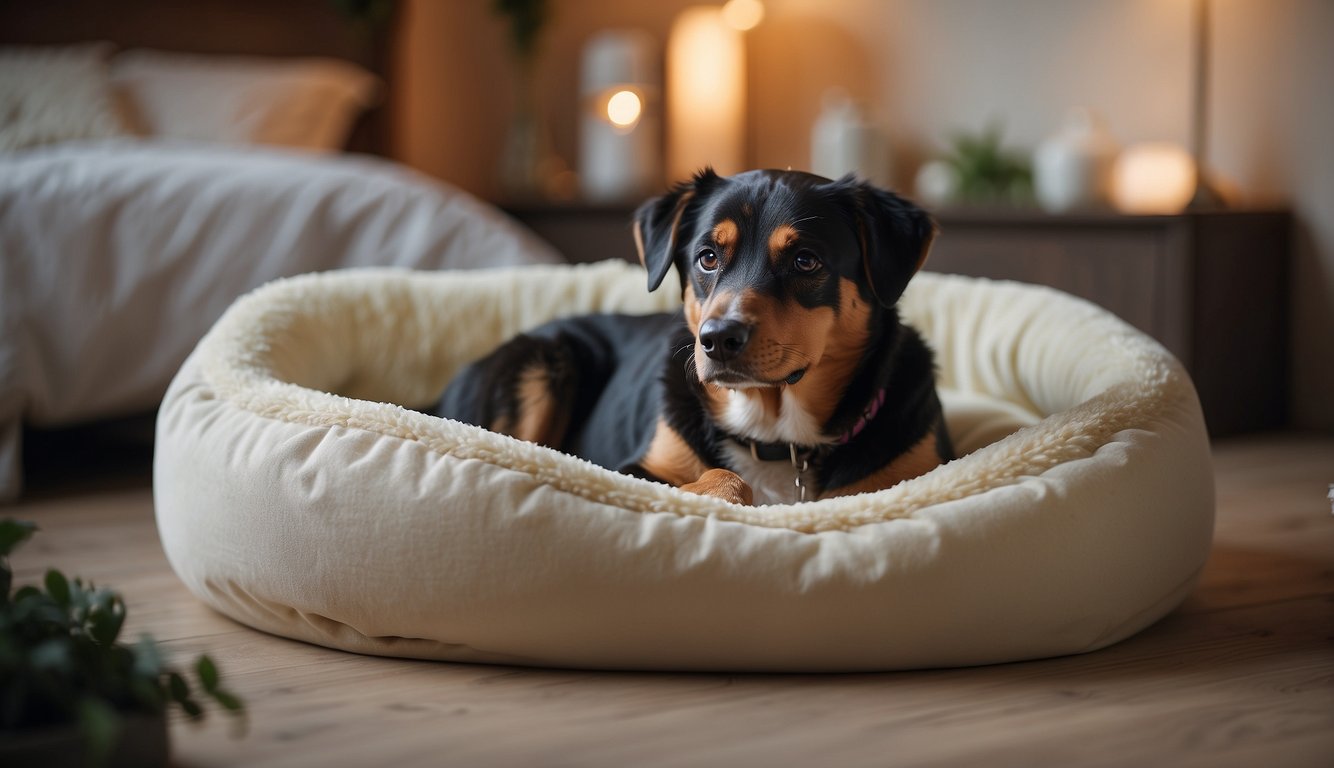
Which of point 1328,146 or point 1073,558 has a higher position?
point 1328,146

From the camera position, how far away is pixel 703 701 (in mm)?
1730

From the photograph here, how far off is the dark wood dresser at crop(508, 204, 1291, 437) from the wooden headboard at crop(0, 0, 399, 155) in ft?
9.73

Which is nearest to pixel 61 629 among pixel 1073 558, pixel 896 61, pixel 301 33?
pixel 1073 558

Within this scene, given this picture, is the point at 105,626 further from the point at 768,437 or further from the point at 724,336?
Answer: the point at 768,437

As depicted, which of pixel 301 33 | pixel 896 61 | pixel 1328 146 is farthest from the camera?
pixel 301 33

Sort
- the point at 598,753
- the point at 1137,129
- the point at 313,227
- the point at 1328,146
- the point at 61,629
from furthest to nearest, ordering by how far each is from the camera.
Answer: the point at 1137,129 < the point at 1328,146 < the point at 313,227 < the point at 598,753 < the point at 61,629

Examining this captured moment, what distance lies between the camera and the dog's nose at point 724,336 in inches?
77.4

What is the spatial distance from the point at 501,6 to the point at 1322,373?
12.7 ft

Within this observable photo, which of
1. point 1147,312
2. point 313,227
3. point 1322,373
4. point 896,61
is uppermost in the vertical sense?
point 896,61

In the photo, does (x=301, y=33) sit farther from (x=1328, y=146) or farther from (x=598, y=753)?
(x=598, y=753)

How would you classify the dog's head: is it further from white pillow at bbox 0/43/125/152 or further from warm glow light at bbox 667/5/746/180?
warm glow light at bbox 667/5/746/180

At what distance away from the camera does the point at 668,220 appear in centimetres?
239

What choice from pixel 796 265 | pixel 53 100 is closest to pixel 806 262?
pixel 796 265

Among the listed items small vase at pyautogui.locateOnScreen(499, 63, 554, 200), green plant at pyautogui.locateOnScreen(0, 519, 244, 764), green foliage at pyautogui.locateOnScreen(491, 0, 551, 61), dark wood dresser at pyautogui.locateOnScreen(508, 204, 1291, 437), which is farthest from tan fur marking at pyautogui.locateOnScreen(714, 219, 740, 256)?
green foliage at pyautogui.locateOnScreen(491, 0, 551, 61)
